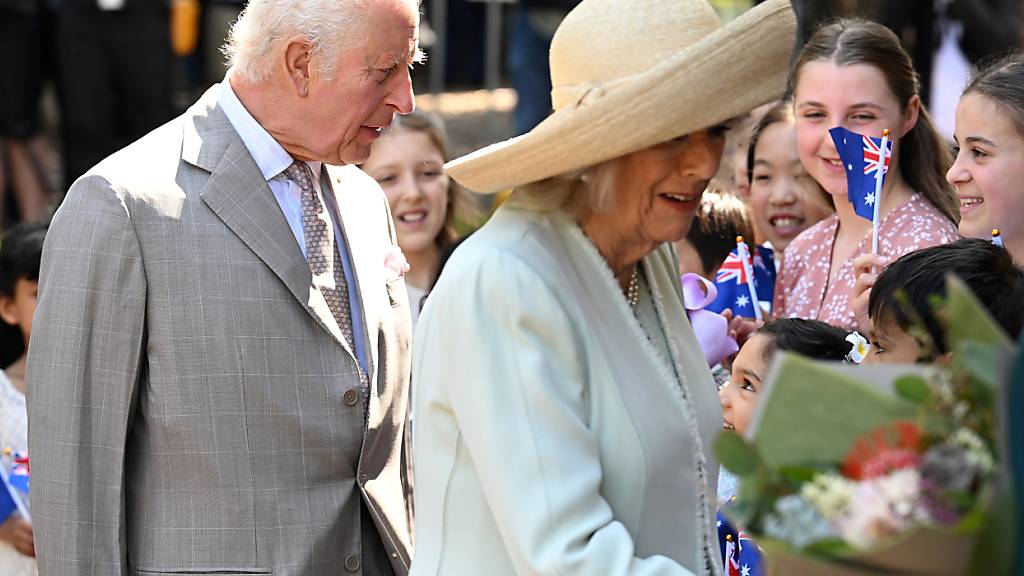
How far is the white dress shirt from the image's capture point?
118 inches

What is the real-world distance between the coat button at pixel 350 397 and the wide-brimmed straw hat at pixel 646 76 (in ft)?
2.85

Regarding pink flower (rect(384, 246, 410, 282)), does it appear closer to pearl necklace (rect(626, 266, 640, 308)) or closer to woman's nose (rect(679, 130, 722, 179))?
pearl necklace (rect(626, 266, 640, 308))

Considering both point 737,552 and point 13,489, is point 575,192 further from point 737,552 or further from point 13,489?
point 13,489

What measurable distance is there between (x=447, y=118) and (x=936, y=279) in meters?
8.43

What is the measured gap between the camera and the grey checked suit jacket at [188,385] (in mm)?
2744

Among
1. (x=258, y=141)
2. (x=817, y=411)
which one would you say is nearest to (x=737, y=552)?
(x=258, y=141)

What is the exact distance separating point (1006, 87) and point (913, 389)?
6.20 ft

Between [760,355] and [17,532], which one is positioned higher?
[760,355]

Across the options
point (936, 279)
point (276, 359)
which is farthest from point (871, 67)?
point (276, 359)

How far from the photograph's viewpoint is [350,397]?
9.62ft

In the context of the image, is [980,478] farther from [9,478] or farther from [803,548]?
[9,478]

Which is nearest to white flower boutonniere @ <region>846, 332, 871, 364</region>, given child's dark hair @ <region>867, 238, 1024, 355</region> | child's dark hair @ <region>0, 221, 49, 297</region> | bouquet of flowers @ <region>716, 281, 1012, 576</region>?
child's dark hair @ <region>867, 238, 1024, 355</region>

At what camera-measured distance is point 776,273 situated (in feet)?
13.2

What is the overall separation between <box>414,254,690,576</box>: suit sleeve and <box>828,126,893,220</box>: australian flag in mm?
1504
